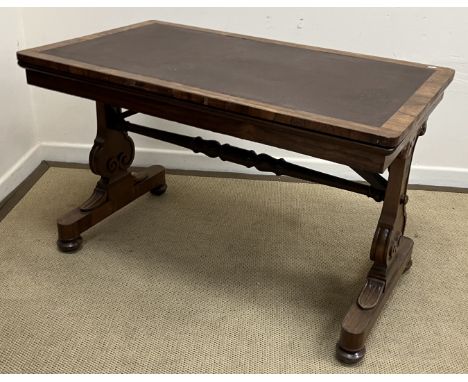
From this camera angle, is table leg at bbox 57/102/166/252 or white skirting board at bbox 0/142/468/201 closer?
table leg at bbox 57/102/166/252

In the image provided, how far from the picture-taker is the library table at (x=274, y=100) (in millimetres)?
1262

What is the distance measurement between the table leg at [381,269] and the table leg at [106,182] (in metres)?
0.95

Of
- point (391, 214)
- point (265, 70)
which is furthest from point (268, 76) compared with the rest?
point (391, 214)

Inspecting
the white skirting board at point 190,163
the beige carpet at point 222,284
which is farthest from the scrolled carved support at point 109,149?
the white skirting board at point 190,163

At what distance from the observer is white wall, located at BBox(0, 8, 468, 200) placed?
2174 mm

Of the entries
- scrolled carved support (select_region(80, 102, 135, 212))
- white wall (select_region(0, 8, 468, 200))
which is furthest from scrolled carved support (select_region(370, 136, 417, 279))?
scrolled carved support (select_region(80, 102, 135, 212))

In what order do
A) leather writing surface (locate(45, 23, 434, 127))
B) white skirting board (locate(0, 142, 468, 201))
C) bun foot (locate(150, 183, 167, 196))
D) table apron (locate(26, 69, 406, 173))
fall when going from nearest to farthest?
table apron (locate(26, 69, 406, 173)) → leather writing surface (locate(45, 23, 434, 127)) → bun foot (locate(150, 183, 167, 196)) → white skirting board (locate(0, 142, 468, 201))

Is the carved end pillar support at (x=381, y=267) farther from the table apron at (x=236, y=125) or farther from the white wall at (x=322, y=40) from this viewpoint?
the white wall at (x=322, y=40)

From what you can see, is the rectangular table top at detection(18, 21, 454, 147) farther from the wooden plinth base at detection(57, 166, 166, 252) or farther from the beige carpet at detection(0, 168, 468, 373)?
the beige carpet at detection(0, 168, 468, 373)

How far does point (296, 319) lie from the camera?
1654 millimetres

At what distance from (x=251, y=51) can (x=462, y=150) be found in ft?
3.77

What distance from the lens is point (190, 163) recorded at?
254 cm
